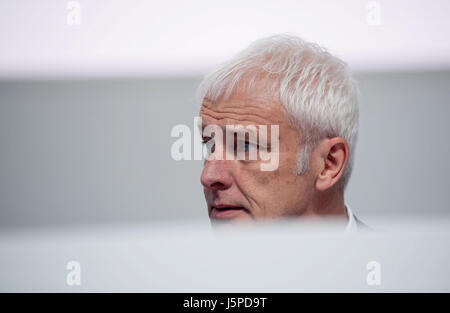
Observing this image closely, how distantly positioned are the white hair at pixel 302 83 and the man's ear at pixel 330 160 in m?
0.02

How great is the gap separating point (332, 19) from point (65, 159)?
1.02 m

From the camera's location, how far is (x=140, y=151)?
5.99 ft

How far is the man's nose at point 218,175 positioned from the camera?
158cm

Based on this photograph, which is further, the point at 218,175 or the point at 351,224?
the point at 351,224

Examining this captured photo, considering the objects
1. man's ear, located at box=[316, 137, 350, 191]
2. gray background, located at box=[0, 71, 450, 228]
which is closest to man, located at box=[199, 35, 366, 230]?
man's ear, located at box=[316, 137, 350, 191]

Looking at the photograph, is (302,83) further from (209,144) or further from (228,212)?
(228,212)

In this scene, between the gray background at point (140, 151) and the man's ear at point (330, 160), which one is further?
the gray background at point (140, 151)

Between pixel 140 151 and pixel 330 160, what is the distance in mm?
641

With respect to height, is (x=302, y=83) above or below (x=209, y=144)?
above

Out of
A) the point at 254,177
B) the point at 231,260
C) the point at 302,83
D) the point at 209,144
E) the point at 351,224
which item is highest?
the point at 302,83

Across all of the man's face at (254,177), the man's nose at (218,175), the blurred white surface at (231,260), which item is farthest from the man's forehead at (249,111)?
the blurred white surface at (231,260)

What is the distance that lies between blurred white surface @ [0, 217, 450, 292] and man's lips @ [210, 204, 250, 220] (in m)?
0.09

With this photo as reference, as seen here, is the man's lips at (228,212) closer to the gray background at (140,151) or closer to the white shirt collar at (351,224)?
the gray background at (140,151)

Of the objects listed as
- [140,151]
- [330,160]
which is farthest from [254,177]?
[140,151]
